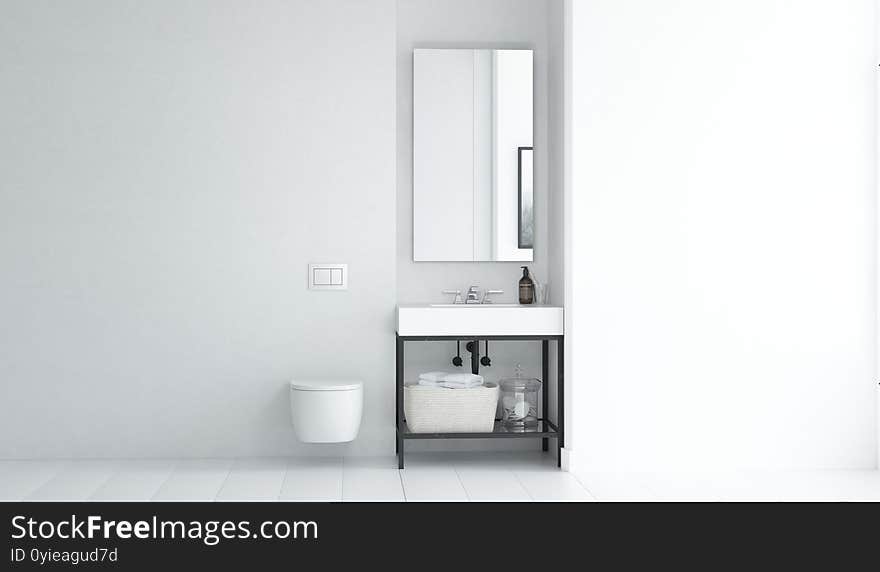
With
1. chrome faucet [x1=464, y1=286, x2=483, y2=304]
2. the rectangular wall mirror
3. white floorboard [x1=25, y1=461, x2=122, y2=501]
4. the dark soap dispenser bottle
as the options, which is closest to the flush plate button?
the rectangular wall mirror

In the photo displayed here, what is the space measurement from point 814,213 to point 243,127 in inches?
105

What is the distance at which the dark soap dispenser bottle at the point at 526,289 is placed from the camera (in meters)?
4.41

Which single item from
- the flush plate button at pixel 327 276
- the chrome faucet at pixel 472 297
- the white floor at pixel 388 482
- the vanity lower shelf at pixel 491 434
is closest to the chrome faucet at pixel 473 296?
the chrome faucet at pixel 472 297

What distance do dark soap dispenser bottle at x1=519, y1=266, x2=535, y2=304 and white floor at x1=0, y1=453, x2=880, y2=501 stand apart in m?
0.76

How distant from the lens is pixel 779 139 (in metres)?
4.13

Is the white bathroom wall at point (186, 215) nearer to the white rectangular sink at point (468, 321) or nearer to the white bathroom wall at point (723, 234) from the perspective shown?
the white rectangular sink at point (468, 321)

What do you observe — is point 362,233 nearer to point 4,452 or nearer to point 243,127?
point 243,127

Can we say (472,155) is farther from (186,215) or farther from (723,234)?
(186,215)

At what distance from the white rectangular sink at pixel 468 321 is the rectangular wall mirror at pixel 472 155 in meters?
0.48

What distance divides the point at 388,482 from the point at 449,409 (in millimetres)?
439

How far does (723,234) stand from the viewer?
4.11 m

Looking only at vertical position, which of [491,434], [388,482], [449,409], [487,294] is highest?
[487,294]

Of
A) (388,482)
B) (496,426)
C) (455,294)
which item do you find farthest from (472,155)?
(388,482)

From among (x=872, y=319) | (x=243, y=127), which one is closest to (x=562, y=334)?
(x=872, y=319)
